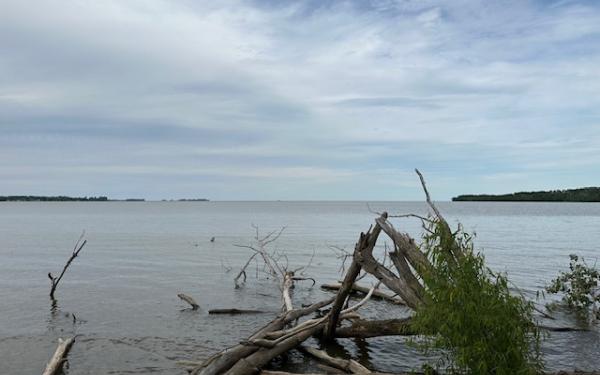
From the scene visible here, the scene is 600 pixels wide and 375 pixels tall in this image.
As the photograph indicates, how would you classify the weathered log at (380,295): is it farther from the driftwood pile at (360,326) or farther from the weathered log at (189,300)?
the driftwood pile at (360,326)

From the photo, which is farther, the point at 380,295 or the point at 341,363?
the point at 380,295

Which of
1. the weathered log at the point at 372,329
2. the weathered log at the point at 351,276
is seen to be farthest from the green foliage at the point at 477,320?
the weathered log at the point at 372,329

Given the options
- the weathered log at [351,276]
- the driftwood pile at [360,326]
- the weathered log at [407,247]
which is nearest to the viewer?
the weathered log at [407,247]

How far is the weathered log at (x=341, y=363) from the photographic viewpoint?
9.92 m

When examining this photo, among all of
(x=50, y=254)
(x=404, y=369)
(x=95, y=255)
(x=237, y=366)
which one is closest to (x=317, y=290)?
(x=404, y=369)

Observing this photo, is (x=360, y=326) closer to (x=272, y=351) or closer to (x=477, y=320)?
(x=272, y=351)

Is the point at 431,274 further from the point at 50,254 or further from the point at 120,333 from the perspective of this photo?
the point at 50,254

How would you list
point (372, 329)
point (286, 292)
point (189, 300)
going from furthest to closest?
1. point (189, 300)
2. point (286, 292)
3. point (372, 329)

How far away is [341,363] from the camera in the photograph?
10695 mm

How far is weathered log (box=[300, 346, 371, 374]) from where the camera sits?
9924 mm

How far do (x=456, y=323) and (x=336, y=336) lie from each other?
6.48 metres

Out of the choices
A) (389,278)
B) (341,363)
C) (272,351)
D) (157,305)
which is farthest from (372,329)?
(157,305)

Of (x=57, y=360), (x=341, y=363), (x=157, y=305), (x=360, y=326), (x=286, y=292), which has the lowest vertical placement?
(x=157, y=305)

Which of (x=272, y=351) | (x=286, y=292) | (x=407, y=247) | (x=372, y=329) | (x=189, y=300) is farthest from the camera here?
(x=189, y=300)
